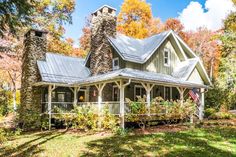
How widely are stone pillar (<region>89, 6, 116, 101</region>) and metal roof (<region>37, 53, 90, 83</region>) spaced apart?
1322 mm

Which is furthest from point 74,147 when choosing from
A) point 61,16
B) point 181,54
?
point 61,16

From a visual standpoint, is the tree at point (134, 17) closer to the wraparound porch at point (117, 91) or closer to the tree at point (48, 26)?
the tree at point (48, 26)

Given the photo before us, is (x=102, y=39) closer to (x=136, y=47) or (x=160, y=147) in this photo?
(x=136, y=47)

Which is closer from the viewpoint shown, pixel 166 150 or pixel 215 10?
pixel 166 150

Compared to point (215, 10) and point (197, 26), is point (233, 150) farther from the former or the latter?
point (215, 10)

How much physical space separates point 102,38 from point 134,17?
17.3 meters

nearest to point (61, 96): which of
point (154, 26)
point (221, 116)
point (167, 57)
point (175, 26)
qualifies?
point (167, 57)

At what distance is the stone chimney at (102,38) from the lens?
834 inches

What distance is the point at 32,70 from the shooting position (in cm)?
2012

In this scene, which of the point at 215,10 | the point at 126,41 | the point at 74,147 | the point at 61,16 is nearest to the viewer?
the point at 74,147

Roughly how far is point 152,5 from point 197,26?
9932mm

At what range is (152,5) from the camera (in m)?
37.8

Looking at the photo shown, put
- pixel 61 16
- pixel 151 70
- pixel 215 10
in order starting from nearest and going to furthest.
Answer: pixel 151 70, pixel 61 16, pixel 215 10

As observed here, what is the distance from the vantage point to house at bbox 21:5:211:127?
64.2 ft
